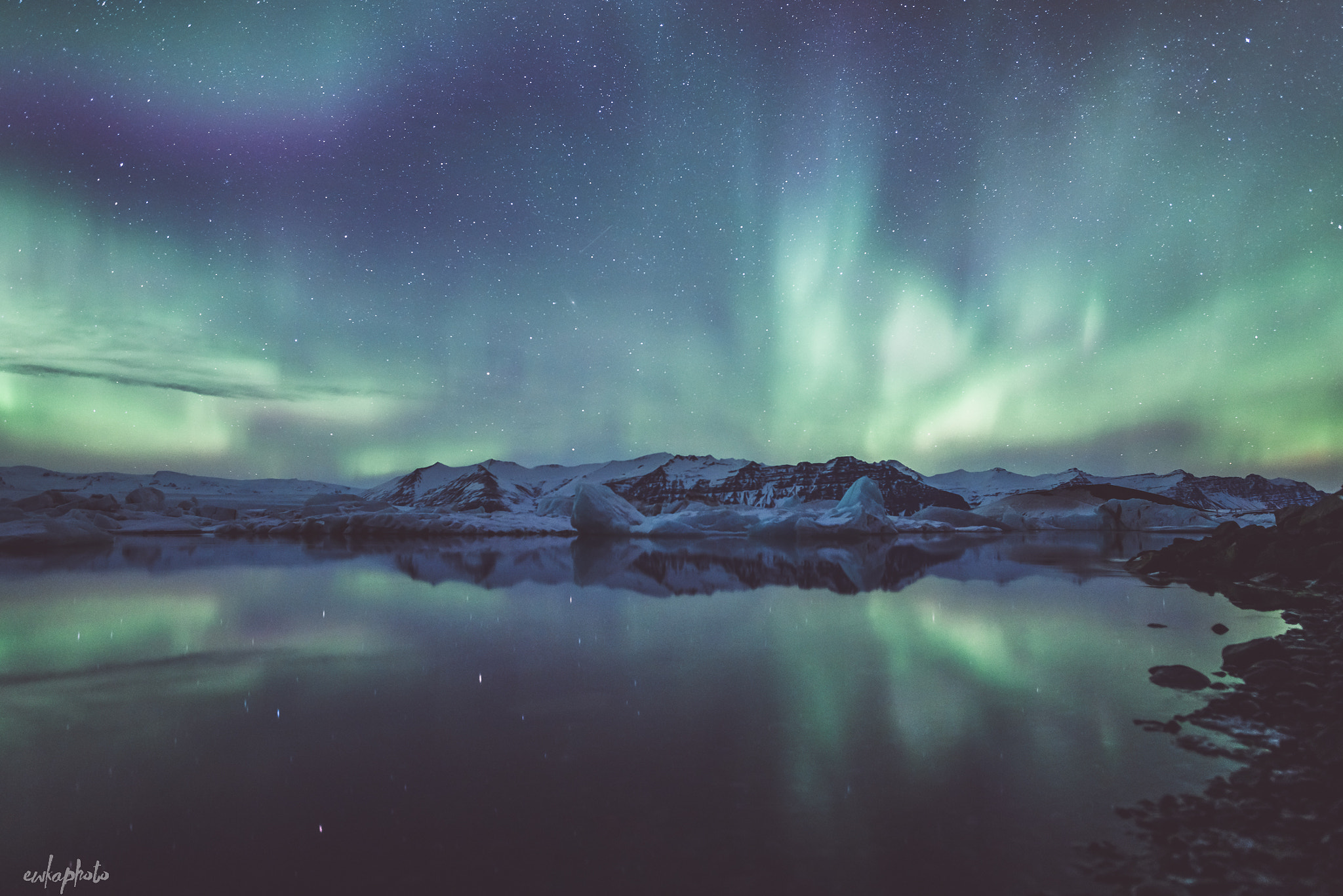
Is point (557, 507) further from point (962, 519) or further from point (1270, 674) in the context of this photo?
point (1270, 674)

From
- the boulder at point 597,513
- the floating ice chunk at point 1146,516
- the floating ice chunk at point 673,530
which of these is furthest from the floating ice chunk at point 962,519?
the boulder at point 597,513

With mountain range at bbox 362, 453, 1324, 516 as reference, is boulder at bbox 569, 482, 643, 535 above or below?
below

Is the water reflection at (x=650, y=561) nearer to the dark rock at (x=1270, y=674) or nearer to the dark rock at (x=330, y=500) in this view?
the dark rock at (x=1270, y=674)

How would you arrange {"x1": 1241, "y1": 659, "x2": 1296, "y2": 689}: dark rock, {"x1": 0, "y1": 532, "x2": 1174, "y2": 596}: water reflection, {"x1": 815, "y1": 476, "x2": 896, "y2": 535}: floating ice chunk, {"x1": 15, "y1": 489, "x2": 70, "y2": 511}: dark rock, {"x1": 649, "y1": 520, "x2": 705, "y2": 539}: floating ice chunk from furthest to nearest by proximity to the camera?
{"x1": 649, "y1": 520, "x2": 705, "y2": 539}: floating ice chunk < {"x1": 815, "y1": 476, "x2": 896, "y2": 535}: floating ice chunk < {"x1": 15, "y1": 489, "x2": 70, "y2": 511}: dark rock < {"x1": 0, "y1": 532, "x2": 1174, "y2": 596}: water reflection < {"x1": 1241, "y1": 659, "x2": 1296, "y2": 689}: dark rock

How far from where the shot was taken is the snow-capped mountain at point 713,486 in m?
130

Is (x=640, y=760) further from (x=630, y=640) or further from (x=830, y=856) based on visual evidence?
(x=630, y=640)

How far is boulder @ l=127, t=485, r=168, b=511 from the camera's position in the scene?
5588 centimetres

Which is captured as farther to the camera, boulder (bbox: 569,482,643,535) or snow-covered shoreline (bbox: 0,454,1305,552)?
boulder (bbox: 569,482,643,535)

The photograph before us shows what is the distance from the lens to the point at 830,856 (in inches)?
134

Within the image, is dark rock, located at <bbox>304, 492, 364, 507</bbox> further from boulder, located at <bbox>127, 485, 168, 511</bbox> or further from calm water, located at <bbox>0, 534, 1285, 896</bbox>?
calm water, located at <bbox>0, 534, 1285, 896</bbox>

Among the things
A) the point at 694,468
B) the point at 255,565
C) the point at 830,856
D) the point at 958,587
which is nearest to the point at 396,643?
the point at 830,856

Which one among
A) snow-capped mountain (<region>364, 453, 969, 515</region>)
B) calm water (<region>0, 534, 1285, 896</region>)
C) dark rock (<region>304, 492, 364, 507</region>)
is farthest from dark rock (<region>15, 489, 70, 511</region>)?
snow-capped mountain (<region>364, 453, 969, 515</region>)
